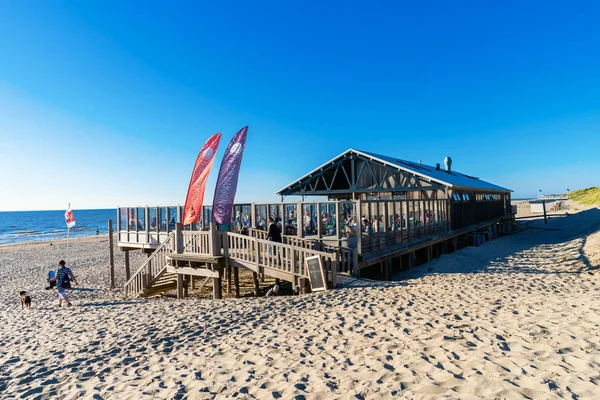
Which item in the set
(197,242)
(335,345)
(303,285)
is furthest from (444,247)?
(335,345)

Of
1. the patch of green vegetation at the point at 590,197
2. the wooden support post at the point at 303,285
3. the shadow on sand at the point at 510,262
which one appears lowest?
the shadow on sand at the point at 510,262

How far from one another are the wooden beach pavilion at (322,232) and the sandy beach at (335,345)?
1.54 meters

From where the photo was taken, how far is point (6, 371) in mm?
5617

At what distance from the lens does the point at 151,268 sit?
45.6 ft

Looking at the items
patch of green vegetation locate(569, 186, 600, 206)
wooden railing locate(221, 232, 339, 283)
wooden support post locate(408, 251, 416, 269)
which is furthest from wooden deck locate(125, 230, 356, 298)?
patch of green vegetation locate(569, 186, 600, 206)

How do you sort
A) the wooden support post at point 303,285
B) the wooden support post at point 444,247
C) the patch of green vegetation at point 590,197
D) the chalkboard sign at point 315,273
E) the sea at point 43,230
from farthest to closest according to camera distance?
the sea at point 43,230
the patch of green vegetation at point 590,197
the wooden support post at point 444,247
the wooden support post at point 303,285
the chalkboard sign at point 315,273

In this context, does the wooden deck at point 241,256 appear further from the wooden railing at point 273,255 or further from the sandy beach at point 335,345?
the sandy beach at point 335,345

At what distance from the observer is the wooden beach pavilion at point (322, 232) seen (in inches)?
417

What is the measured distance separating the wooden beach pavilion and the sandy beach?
1544 millimetres

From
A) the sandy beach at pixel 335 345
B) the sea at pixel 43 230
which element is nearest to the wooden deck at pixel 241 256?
the sandy beach at pixel 335 345

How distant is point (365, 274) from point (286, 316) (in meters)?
7.15

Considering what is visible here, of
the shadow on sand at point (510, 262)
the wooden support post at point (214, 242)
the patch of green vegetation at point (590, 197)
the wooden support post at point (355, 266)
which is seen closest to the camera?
the wooden support post at point (355, 266)

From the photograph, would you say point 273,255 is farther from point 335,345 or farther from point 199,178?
point 335,345

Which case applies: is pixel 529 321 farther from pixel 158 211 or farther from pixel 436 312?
pixel 158 211
